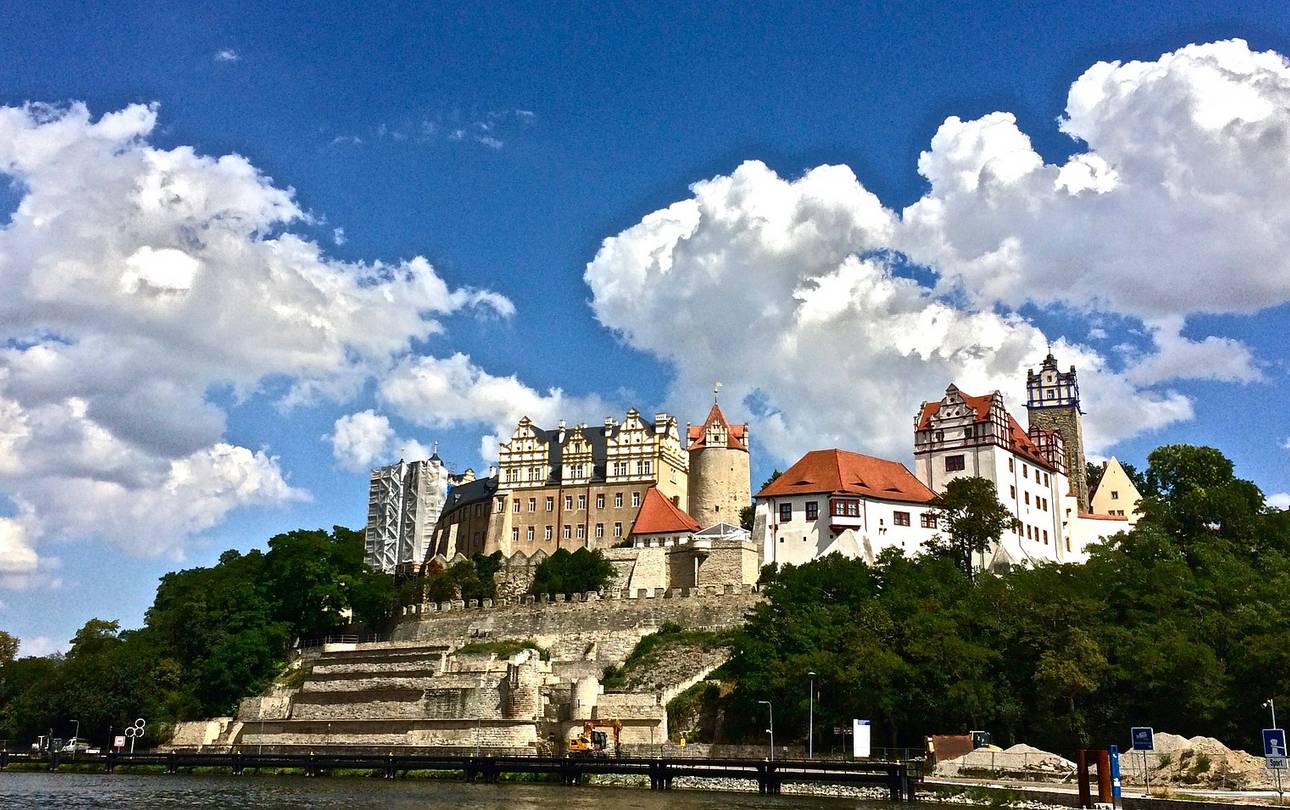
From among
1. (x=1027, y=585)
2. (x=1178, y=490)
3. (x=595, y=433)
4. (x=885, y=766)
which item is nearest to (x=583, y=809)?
(x=885, y=766)

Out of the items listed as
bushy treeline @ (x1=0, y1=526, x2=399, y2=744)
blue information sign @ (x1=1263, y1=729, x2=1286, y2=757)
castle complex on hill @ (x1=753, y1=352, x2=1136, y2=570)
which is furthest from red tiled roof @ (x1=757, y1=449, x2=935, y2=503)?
blue information sign @ (x1=1263, y1=729, x2=1286, y2=757)

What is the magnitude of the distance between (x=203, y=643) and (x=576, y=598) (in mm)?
21320

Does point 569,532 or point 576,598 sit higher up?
point 569,532

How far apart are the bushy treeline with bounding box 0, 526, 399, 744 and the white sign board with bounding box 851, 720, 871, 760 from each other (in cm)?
3712

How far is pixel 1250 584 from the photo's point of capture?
51812 mm

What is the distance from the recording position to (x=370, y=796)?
4275cm

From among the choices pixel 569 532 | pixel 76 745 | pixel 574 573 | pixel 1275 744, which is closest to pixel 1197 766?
pixel 1275 744

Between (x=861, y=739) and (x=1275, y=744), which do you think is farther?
(x=861, y=739)

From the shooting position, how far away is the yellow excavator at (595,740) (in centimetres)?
5050

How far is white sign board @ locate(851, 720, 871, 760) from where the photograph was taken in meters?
45.2

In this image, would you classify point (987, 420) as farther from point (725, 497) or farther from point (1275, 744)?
point (1275, 744)

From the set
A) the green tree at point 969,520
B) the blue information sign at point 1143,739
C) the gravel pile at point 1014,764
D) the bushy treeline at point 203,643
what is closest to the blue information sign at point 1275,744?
the blue information sign at point 1143,739

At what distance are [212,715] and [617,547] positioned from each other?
28280 mm

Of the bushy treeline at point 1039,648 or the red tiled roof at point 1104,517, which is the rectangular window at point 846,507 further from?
the red tiled roof at point 1104,517
